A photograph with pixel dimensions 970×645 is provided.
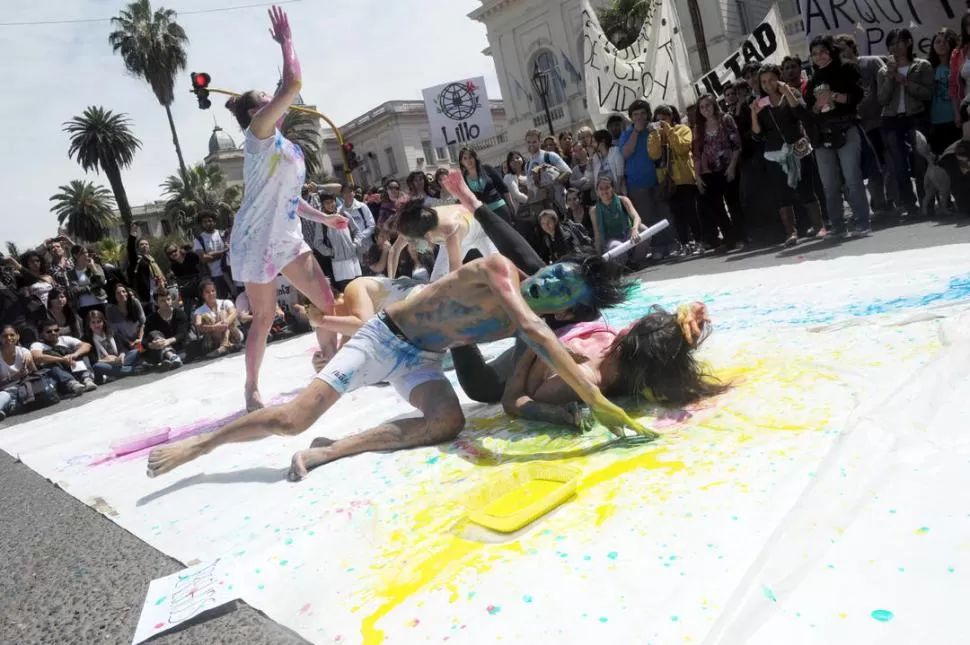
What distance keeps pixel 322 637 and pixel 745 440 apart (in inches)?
55.1

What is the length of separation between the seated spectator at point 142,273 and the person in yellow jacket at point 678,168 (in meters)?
6.05

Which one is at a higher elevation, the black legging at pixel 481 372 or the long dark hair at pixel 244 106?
the long dark hair at pixel 244 106

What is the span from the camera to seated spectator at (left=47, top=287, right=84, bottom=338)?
7879 millimetres

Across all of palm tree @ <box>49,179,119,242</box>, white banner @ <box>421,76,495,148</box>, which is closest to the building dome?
palm tree @ <box>49,179,119,242</box>

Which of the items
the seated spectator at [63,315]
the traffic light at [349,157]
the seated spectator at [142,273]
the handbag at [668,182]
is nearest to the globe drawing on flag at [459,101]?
the traffic light at [349,157]

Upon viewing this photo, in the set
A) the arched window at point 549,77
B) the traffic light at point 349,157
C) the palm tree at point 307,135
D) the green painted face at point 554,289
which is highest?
the palm tree at point 307,135

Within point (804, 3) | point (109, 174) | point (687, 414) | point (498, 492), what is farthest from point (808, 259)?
point (109, 174)

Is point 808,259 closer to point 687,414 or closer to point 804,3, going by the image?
point 687,414

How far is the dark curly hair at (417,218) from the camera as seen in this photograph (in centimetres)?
413

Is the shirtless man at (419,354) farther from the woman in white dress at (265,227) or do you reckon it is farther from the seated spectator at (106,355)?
the seated spectator at (106,355)

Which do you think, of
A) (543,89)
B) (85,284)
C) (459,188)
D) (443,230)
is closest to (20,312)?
(85,284)

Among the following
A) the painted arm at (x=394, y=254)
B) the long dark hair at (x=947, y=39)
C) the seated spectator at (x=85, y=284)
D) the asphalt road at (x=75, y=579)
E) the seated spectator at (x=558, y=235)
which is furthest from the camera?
the seated spectator at (x=85, y=284)

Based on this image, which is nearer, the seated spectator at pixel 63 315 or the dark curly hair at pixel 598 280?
the dark curly hair at pixel 598 280

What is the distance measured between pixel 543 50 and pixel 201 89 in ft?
77.7
